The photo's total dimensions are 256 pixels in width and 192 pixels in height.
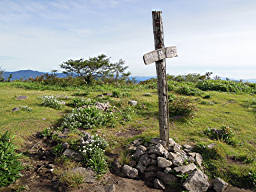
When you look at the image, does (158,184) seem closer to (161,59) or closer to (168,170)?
(168,170)

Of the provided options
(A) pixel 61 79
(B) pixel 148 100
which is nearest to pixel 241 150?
(B) pixel 148 100

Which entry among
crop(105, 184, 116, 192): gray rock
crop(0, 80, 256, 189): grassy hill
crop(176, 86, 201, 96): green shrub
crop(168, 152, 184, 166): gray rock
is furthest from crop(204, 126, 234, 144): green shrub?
crop(176, 86, 201, 96): green shrub

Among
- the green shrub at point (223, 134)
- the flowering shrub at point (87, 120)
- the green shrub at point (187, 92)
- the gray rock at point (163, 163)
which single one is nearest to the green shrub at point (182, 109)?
the green shrub at point (223, 134)

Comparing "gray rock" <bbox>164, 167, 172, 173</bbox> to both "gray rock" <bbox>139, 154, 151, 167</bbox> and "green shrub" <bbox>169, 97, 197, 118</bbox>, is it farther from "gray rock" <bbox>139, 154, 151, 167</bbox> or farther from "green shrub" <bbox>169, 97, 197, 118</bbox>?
"green shrub" <bbox>169, 97, 197, 118</bbox>

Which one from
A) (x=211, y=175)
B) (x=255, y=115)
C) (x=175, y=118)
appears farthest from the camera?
(x=255, y=115)

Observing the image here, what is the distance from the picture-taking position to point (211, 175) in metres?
5.53

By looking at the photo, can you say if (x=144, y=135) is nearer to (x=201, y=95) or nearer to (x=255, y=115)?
(x=255, y=115)

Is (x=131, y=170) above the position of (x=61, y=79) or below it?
below

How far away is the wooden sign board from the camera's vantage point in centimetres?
528

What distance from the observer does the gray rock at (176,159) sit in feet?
18.0

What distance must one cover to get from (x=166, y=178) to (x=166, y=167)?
0.28m

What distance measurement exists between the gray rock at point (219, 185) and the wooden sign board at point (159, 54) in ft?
11.6

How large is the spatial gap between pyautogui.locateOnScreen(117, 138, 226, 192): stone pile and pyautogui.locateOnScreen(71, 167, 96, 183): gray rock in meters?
0.85

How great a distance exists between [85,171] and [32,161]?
6.06 ft
